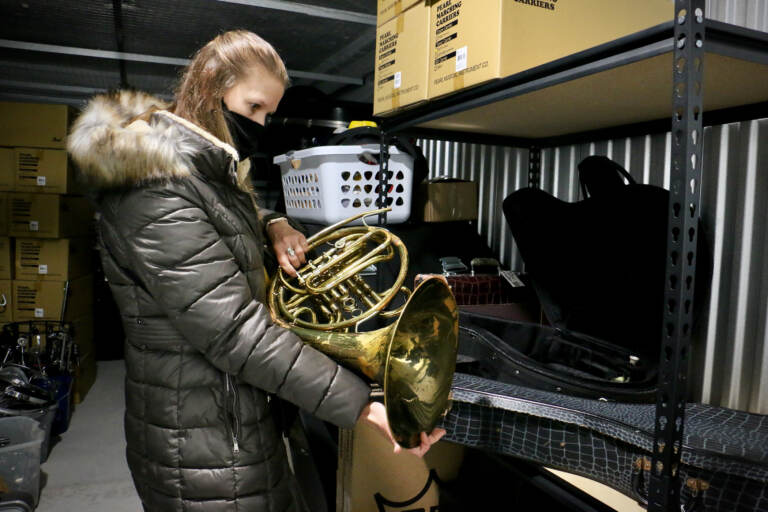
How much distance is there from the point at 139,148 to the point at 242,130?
0.21 meters

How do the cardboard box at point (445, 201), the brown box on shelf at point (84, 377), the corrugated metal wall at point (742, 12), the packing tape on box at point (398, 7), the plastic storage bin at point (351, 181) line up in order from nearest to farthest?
the corrugated metal wall at point (742, 12), the packing tape on box at point (398, 7), the plastic storage bin at point (351, 181), the cardboard box at point (445, 201), the brown box on shelf at point (84, 377)

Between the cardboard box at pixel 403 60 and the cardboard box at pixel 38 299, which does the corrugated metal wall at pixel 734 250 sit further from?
the cardboard box at pixel 38 299

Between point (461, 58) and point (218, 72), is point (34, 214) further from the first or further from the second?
point (461, 58)

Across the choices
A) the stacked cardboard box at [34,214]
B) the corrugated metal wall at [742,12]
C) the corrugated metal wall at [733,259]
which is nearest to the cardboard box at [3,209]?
the stacked cardboard box at [34,214]

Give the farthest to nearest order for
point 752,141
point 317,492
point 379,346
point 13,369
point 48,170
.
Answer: point 48,170 → point 13,369 → point 317,492 → point 752,141 → point 379,346

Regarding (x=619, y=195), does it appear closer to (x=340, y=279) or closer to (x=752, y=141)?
(x=752, y=141)

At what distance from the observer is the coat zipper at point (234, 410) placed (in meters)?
1.02

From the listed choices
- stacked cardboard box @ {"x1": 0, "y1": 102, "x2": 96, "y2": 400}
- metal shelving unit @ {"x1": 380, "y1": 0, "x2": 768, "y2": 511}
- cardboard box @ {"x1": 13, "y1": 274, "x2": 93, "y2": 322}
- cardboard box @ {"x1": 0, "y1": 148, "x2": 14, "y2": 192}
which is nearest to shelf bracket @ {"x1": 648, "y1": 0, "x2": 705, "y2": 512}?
metal shelving unit @ {"x1": 380, "y1": 0, "x2": 768, "y2": 511}

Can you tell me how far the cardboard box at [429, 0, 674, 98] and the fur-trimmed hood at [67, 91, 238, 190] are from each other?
606 mm

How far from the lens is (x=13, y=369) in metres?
2.50

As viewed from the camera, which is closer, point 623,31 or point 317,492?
point 623,31

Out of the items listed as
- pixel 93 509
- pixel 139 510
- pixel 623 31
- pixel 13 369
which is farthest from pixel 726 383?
pixel 13 369

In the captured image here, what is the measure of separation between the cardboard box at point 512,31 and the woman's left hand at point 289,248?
0.52 metres

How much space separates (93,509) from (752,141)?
8.47ft
